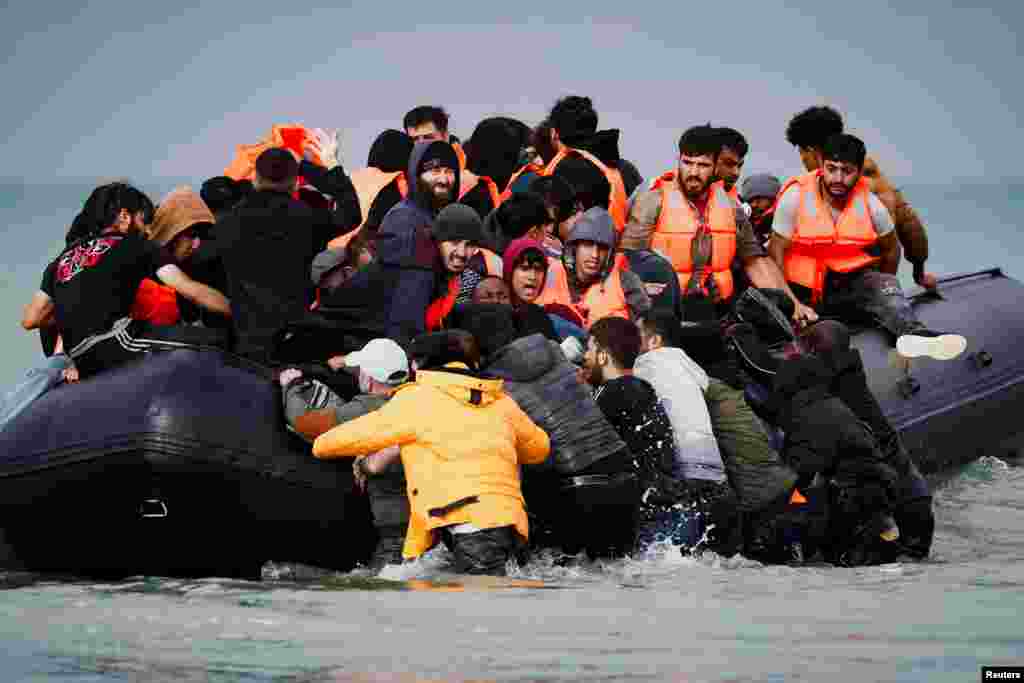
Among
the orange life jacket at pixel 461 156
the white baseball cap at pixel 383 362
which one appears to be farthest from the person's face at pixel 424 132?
the white baseball cap at pixel 383 362

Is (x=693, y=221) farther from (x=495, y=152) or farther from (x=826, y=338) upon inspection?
(x=495, y=152)

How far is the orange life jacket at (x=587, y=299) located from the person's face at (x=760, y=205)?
2.45 meters

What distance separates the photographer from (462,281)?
9.41 m

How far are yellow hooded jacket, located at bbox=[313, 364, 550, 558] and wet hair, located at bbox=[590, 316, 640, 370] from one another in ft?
2.93

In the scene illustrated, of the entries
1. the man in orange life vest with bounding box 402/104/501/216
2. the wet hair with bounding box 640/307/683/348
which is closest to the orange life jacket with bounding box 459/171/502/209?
the man in orange life vest with bounding box 402/104/501/216

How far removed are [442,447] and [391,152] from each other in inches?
113

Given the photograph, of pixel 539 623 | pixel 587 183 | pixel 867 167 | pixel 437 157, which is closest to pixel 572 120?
pixel 587 183

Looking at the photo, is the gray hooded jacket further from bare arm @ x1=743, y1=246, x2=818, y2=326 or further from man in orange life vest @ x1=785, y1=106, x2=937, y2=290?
man in orange life vest @ x1=785, y1=106, x2=937, y2=290

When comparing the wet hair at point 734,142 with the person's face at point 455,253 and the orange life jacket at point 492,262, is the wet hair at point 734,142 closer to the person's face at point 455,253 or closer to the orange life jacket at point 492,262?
the orange life jacket at point 492,262

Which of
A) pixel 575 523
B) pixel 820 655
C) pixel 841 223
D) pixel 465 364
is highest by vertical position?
pixel 841 223

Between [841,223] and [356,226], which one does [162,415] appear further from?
[841,223]

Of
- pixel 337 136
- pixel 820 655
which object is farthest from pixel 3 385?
pixel 820 655

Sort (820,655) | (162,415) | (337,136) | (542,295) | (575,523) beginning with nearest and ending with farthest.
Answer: (820,655) < (162,415) < (575,523) < (542,295) < (337,136)

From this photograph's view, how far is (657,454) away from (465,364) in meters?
1.06
